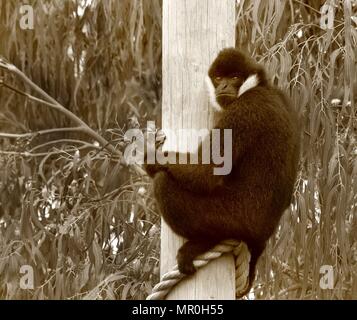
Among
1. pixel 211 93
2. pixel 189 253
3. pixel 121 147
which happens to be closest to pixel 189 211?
pixel 189 253

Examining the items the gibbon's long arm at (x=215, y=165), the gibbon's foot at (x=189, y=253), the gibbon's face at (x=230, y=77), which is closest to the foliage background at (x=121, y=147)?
the gibbon's face at (x=230, y=77)

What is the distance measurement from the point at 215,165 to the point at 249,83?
43 centimetres

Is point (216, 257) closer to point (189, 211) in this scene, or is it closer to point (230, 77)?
point (189, 211)

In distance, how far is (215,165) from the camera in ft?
10.2

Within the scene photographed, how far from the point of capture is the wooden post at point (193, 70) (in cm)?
294

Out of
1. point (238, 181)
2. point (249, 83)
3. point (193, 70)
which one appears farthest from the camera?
point (249, 83)

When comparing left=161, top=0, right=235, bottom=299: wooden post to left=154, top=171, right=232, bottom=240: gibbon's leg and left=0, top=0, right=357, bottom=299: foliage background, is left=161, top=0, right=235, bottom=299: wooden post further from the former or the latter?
left=0, top=0, right=357, bottom=299: foliage background

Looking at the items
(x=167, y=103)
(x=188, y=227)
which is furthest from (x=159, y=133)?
(x=188, y=227)

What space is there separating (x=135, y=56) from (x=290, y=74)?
3.61 feet

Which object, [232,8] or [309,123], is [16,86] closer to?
[309,123]

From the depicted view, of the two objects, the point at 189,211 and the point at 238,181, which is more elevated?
the point at 238,181

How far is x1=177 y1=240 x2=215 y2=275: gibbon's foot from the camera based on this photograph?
2934 mm

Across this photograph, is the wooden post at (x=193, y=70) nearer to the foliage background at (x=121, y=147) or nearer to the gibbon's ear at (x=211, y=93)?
the gibbon's ear at (x=211, y=93)

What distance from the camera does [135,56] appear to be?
526 centimetres
